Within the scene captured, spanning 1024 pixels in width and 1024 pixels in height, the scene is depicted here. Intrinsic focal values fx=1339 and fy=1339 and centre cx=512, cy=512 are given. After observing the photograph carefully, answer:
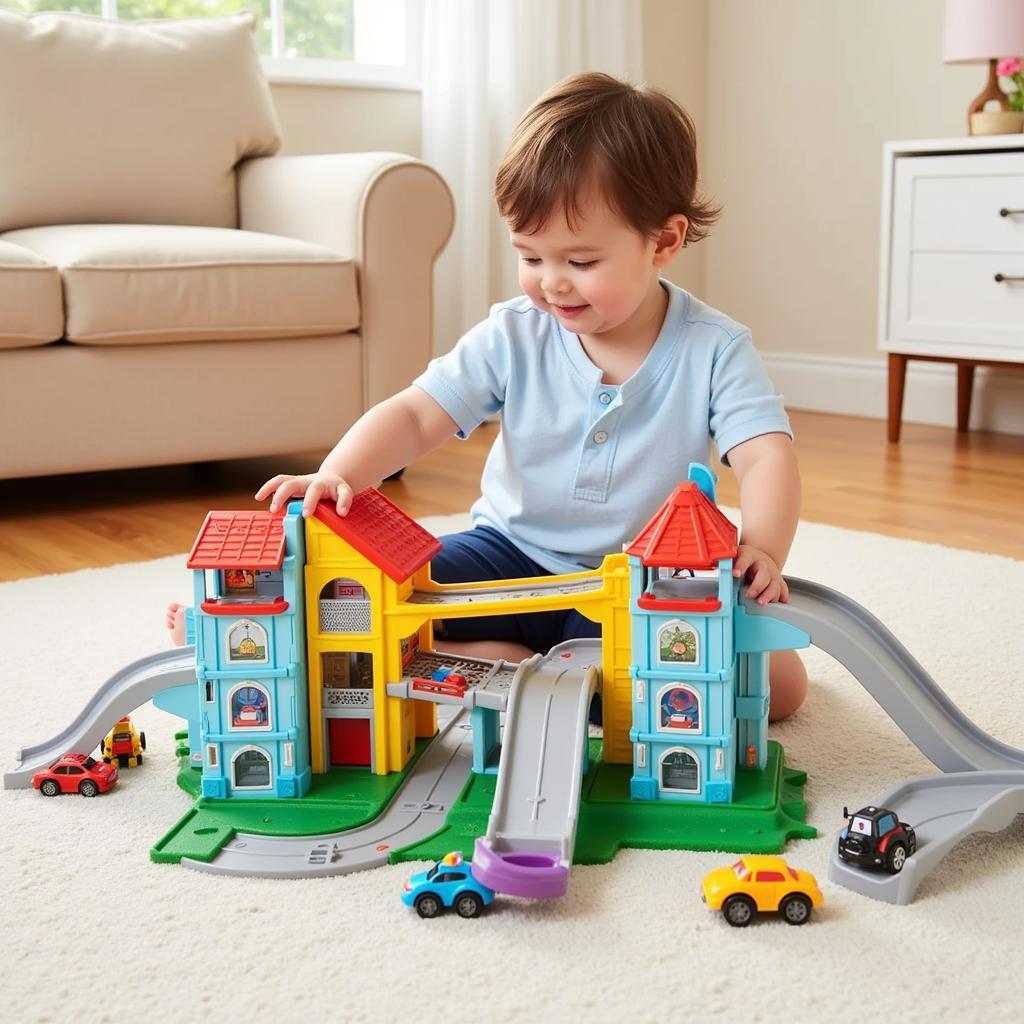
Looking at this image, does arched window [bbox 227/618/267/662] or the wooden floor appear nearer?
arched window [bbox 227/618/267/662]

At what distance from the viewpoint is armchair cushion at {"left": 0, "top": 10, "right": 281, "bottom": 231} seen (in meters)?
2.40

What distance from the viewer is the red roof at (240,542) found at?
98 centimetres

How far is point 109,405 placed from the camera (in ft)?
7.16

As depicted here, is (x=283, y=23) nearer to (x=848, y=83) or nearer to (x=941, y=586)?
(x=848, y=83)

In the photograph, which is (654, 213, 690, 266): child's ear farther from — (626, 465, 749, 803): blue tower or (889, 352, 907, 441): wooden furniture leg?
(889, 352, 907, 441): wooden furniture leg

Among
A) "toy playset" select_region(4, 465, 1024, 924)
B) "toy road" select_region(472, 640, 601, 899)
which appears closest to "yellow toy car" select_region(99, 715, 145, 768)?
"toy playset" select_region(4, 465, 1024, 924)

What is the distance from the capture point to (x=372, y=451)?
47.7 inches

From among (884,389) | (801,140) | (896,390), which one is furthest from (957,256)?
(801,140)

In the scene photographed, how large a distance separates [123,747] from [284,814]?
7.9 inches

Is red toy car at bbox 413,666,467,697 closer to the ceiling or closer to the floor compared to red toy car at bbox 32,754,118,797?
closer to the ceiling

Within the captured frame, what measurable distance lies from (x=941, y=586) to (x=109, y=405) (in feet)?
4.34

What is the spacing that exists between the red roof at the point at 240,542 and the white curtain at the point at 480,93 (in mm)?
2157

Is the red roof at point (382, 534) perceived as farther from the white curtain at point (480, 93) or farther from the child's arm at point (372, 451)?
the white curtain at point (480, 93)

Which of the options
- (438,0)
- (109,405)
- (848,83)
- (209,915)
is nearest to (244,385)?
(109,405)
